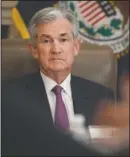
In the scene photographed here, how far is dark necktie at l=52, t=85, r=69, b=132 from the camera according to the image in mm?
1000

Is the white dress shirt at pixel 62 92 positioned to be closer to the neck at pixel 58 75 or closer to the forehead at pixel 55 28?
the neck at pixel 58 75

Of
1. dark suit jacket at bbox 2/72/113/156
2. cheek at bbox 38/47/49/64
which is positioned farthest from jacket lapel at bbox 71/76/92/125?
cheek at bbox 38/47/49/64

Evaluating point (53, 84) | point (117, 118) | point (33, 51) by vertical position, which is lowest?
point (117, 118)

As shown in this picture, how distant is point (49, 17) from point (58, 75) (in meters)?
0.18

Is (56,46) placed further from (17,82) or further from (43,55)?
(17,82)

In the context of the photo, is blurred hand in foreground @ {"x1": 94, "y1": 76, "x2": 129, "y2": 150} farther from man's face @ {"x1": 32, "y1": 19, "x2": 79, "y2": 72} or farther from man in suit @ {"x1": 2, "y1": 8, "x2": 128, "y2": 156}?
man's face @ {"x1": 32, "y1": 19, "x2": 79, "y2": 72}

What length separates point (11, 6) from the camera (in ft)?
3.30

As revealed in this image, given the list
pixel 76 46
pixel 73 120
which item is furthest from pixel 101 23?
pixel 73 120

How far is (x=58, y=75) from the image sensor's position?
1.00 m

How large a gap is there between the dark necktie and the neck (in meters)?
0.02

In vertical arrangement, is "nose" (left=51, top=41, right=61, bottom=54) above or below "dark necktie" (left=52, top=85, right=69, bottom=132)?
above

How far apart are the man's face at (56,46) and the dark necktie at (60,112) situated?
0.07 meters

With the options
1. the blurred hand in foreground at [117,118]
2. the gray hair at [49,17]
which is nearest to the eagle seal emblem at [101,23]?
the gray hair at [49,17]

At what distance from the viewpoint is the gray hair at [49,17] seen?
0.98 m
